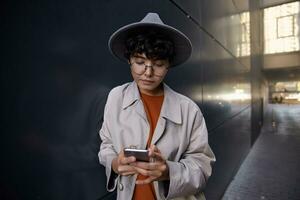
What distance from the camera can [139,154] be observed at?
36.6 inches

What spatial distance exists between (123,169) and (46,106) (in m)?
0.51

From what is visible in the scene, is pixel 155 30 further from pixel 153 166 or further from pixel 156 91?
pixel 153 166

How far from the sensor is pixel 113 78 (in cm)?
164

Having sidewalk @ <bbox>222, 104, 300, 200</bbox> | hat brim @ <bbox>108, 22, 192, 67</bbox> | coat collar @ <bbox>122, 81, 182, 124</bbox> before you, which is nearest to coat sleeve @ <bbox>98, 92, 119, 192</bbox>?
coat collar @ <bbox>122, 81, 182, 124</bbox>

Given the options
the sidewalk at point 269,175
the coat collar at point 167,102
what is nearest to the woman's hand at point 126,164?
the coat collar at point 167,102

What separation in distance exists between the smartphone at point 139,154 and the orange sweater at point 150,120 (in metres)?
0.27

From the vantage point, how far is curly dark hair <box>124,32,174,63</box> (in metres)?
1.20

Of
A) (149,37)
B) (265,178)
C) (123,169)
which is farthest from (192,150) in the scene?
(265,178)

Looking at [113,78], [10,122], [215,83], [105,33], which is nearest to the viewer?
[10,122]

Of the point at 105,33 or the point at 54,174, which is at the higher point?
the point at 105,33

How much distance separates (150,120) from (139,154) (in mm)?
371

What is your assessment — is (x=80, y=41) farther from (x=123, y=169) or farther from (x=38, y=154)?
(x=123, y=169)

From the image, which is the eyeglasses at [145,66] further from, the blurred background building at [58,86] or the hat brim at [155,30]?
the blurred background building at [58,86]

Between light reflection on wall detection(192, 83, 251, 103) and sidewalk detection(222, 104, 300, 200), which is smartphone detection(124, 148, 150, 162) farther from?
sidewalk detection(222, 104, 300, 200)
